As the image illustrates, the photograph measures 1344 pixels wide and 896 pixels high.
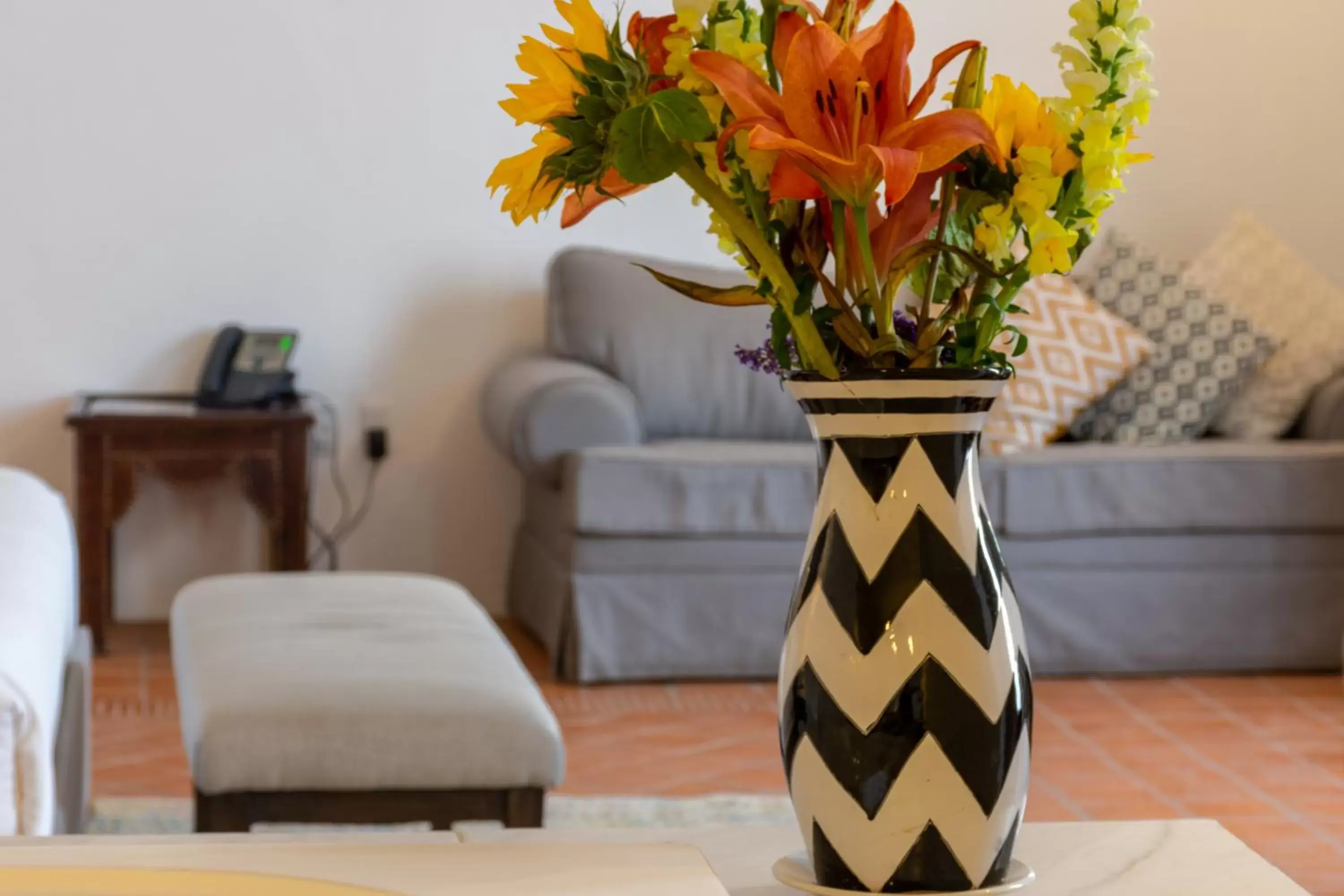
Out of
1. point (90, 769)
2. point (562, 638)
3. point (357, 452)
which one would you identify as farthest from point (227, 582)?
point (357, 452)

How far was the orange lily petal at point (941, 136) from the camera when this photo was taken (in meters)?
0.81

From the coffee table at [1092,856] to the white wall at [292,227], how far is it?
3.72 m

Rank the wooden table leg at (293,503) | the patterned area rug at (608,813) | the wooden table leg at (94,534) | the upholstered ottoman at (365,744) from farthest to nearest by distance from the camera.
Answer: the wooden table leg at (293,503), the wooden table leg at (94,534), the patterned area rug at (608,813), the upholstered ottoman at (365,744)

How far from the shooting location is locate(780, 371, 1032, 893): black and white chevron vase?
87 cm

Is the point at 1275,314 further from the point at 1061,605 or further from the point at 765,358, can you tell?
the point at 765,358

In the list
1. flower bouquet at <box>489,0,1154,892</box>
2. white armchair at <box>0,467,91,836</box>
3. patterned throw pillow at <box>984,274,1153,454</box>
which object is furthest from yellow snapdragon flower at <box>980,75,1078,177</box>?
patterned throw pillow at <box>984,274,1153,454</box>

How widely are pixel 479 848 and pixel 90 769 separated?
7.95 feet

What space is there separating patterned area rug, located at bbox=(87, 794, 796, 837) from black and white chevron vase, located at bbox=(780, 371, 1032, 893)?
187cm

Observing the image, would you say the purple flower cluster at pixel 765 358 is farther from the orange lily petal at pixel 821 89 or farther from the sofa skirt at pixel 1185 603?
the sofa skirt at pixel 1185 603

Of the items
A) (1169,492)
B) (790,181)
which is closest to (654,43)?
(790,181)

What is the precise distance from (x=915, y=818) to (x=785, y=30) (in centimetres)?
40

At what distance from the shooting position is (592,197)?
93 centimetres

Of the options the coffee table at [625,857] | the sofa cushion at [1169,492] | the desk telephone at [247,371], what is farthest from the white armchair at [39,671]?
the sofa cushion at [1169,492]

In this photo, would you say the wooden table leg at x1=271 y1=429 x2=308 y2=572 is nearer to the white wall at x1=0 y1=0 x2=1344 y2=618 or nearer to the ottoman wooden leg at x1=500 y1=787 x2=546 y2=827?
the white wall at x1=0 y1=0 x2=1344 y2=618
